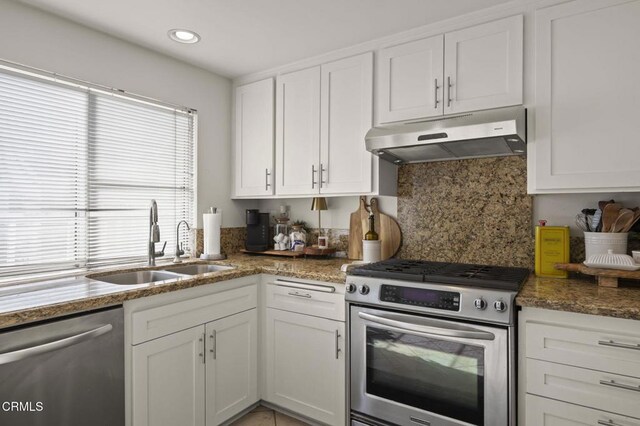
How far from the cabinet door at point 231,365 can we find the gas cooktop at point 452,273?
0.77m

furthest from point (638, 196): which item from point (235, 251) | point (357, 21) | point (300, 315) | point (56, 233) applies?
point (56, 233)

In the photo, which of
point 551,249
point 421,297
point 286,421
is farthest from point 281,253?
point 551,249

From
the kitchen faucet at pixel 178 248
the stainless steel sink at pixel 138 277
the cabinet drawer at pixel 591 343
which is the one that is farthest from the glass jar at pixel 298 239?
the cabinet drawer at pixel 591 343

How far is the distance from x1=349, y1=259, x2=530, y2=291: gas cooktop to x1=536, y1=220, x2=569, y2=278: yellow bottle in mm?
89

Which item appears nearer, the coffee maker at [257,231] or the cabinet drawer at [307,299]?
the cabinet drawer at [307,299]

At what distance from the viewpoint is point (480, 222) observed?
2322 mm

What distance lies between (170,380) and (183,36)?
1.98 meters

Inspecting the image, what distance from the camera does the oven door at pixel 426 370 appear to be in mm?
1633

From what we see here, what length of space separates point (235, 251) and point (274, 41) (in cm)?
165

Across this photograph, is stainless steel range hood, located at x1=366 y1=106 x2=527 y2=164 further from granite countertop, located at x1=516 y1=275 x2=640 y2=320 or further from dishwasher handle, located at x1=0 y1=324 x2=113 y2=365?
dishwasher handle, located at x1=0 y1=324 x2=113 y2=365

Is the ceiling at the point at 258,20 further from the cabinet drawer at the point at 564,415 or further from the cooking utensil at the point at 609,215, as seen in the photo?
the cabinet drawer at the point at 564,415

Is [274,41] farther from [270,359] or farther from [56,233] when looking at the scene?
[270,359]

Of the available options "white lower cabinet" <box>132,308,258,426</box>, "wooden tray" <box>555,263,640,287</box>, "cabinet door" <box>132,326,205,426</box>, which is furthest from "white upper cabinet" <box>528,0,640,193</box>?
"cabinet door" <box>132,326,205,426</box>

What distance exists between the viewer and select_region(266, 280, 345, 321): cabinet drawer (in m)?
2.11
